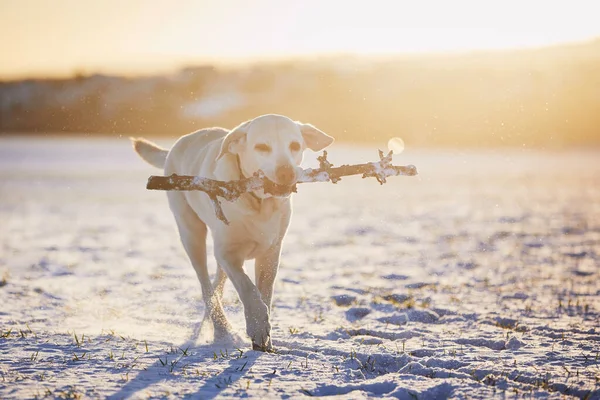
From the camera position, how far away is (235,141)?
554 centimetres

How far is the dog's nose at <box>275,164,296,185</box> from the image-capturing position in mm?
5141

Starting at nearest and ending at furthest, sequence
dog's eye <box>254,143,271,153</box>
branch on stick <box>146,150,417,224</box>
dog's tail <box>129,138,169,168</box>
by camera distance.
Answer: branch on stick <box>146,150,417,224</box> < dog's eye <box>254,143,271,153</box> < dog's tail <box>129,138,169,168</box>

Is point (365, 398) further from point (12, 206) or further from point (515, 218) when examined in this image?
point (12, 206)

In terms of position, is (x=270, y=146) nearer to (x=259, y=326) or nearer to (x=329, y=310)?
(x=259, y=326)

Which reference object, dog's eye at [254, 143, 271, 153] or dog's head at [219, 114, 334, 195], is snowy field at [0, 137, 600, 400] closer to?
dog's head at [219, 114, 334, 195]

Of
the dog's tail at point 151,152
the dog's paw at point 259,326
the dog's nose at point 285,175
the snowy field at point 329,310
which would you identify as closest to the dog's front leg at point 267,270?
the snowy field at point 329,310

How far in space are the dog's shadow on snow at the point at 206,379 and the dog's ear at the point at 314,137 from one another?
176 cm

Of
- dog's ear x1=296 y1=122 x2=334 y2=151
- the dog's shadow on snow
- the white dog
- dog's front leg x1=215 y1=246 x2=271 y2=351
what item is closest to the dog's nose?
the white dog

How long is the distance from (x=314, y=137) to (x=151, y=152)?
2.48 m

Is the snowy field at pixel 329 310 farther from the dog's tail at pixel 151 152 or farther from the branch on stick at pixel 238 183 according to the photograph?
the dog's tail at pixel 151 152

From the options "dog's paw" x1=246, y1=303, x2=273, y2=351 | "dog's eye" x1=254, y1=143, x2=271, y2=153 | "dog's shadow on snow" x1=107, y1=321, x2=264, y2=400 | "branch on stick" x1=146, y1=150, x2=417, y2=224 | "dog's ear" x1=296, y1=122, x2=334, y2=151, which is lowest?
"dog's shadow on snow" x1=107, y1=321, x2=264, y2=400

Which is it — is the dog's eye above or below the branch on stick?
above

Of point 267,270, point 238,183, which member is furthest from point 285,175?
point 267,270

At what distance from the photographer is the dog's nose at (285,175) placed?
202 inches
